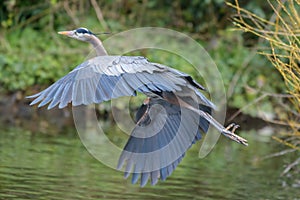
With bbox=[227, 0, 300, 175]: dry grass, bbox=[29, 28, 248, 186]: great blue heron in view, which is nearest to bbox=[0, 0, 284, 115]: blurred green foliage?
bbox=[227, 0, 300, 175]: dry grass

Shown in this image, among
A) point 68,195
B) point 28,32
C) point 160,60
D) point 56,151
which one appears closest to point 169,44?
point 160,60

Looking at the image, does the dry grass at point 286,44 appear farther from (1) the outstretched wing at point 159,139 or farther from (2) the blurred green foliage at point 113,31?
(2) the blurred green foliage at point 113,31

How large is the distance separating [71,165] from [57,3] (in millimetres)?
6685

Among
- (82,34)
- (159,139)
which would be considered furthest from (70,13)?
(159,139)

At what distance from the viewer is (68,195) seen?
5.97m

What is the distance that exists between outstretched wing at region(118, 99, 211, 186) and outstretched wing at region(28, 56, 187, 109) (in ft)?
1.82

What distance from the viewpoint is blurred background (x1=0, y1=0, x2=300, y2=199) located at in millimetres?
6516

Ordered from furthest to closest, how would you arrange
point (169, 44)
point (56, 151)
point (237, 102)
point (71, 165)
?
point (169, 44) → point (237, 102) → point (56, 151) → point (71, 165)

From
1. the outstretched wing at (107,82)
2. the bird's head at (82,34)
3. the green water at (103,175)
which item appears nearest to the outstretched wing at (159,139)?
the green water at (103,175)

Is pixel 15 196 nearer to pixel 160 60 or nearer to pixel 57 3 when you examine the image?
pixel 160 60

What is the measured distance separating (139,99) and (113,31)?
75.5 inches

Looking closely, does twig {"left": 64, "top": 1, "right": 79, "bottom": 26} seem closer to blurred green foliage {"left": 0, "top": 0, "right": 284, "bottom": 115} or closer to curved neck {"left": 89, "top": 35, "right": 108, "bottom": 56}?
blurred green foliage {"left": 0, "top": 0, "right": 284, "bottom": 115}

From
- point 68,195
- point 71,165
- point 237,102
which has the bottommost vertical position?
point 237,102

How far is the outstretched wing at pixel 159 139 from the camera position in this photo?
5.96 m
